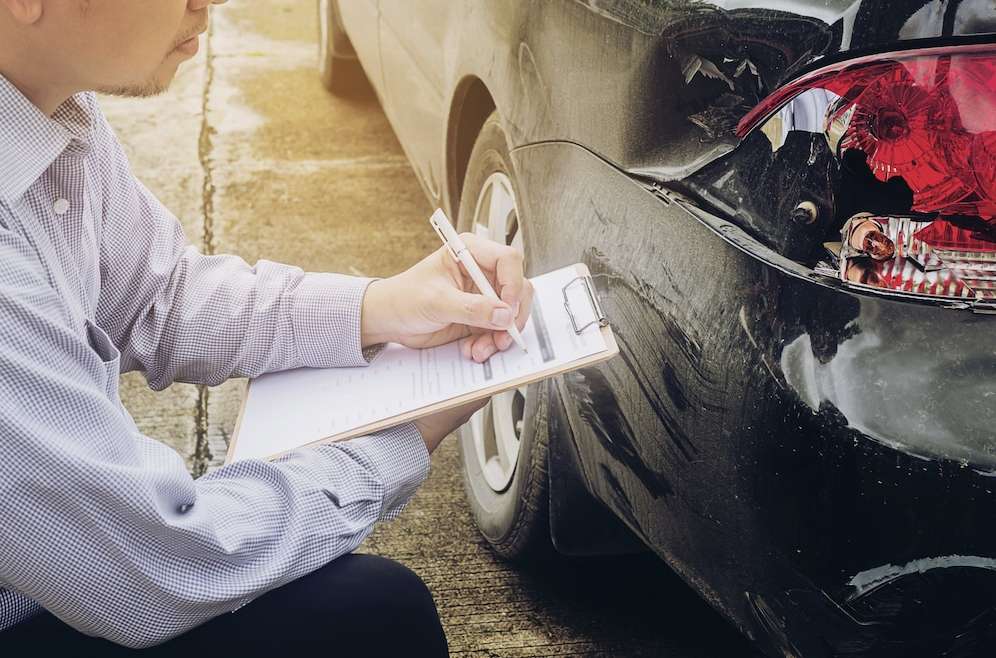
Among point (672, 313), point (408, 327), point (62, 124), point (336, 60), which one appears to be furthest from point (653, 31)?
point (336, 60)

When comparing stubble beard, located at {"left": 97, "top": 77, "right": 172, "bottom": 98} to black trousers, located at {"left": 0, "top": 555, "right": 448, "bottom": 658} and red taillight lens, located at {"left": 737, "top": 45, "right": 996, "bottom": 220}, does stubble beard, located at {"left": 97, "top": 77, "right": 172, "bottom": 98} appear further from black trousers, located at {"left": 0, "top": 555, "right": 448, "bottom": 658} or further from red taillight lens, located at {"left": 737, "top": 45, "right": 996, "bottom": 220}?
red taillight lens, located at {"left": 737, "top": 45, "right": 996, "bottom": 220}

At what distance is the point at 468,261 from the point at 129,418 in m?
0.50

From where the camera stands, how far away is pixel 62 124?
4.00ft

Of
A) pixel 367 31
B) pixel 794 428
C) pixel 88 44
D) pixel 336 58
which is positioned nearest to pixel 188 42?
pixel 88 44

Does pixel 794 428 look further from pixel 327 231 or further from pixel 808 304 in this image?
pixel 327 231

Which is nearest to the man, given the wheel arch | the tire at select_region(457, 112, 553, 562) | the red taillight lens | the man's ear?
the man's ear

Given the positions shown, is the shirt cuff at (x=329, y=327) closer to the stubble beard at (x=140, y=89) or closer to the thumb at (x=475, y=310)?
the thumb at (x=475, y=310)

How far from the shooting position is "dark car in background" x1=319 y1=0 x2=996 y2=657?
1093mm

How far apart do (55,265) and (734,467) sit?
0.82 metres

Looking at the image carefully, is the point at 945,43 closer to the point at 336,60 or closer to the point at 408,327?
the point at 408,327

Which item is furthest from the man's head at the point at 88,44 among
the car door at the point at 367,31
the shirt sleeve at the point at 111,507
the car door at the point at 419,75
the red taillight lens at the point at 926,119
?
the car door at the point at 367,31

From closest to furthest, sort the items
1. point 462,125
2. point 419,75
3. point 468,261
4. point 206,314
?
point 468,261 < point 206,314 < point 462,125 < point 419,75

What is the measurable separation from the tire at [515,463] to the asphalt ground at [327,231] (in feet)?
0.34

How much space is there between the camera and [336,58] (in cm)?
482
